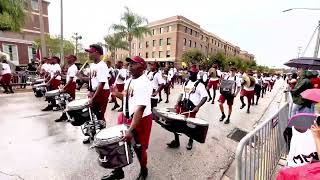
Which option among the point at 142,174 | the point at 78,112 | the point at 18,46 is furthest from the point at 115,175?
the point at 18,46

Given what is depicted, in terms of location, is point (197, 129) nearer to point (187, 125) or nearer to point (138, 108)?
point (187, 125)

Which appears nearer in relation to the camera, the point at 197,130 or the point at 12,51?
the point at 197,130

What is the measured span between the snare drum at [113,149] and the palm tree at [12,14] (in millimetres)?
18102

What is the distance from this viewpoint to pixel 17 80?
622 inches

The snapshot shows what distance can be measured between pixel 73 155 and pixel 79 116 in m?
0.75

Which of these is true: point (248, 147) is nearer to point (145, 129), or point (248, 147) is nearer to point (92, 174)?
point (145, 129)

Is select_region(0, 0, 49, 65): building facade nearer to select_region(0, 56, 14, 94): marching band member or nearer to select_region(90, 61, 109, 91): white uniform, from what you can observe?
select_region(0, 56, 14, 94): marching band member

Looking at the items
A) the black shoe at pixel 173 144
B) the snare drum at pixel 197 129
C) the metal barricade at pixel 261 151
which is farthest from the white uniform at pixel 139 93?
the black shoe at pixel 173 144

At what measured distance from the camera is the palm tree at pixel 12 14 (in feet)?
57.0

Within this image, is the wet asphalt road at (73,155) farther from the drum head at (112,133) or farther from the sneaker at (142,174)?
the drum head at (112,133)

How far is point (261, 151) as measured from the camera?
3.40 metres

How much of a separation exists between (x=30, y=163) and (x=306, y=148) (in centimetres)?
426

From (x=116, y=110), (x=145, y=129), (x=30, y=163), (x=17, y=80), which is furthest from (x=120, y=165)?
(x=17, y=80)

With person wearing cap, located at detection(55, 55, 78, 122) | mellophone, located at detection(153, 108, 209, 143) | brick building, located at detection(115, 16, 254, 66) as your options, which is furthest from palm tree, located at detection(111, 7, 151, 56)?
mellophone, located at detection(153, 108, 209, 143)
